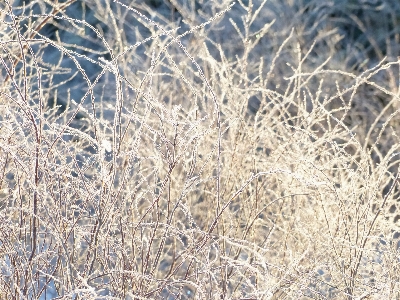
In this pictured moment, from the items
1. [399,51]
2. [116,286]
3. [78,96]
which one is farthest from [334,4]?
[116,286]

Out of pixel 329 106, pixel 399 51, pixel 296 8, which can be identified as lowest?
pixel 329 106

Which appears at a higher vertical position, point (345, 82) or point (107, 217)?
point (107, 217)

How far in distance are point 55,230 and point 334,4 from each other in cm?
804

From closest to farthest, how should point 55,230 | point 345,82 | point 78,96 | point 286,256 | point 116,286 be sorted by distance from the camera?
1. point 55,230
2. point 116,286
3. point 286,256
4. point 345,82
5. point 78,96

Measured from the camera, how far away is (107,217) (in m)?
1.51

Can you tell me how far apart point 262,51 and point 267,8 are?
2.40 ft

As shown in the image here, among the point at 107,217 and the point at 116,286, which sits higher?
the point at 107,217

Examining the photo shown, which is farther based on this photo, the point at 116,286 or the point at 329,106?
the point at 329,106

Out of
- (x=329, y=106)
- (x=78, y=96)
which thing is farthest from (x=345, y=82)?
(x=78, y=96)

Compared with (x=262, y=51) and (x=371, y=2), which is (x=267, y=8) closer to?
(x=262, y=51)

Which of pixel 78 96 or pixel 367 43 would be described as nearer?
pixel 78 96

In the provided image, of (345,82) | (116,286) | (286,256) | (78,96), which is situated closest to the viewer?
(116,286)

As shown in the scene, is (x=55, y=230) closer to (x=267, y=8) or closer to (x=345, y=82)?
(x=345, y=82)

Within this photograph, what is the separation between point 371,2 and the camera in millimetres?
8734
